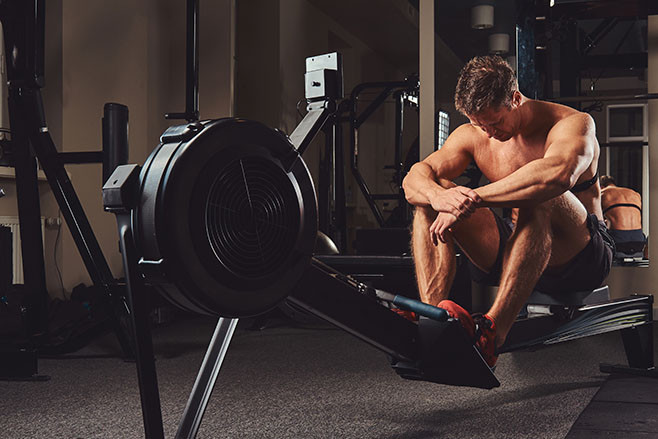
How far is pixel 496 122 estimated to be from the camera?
2.02m

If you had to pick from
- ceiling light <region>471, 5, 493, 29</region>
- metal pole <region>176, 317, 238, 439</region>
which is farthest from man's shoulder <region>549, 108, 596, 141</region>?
ceiling light <region>471, 5, 493, 29</region>

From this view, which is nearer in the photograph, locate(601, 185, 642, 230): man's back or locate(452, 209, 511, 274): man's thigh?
locate(452, 209, 511, 274): man's thigh

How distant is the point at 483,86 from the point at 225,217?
36.1 inches

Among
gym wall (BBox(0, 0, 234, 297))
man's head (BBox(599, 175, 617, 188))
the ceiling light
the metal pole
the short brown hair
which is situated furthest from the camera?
the ceiling light

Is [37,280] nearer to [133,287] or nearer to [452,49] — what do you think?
[133,287]

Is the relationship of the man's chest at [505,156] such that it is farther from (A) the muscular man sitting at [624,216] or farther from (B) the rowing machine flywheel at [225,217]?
(A) the muscular man sitting at [624,216]

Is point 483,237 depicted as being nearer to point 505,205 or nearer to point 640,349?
point 505,205

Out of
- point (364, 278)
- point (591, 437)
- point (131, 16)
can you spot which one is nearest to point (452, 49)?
point (364, 278)

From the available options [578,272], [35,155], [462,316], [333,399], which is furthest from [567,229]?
[35,155]

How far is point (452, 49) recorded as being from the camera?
448 cm

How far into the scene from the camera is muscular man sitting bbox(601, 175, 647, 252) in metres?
3.90

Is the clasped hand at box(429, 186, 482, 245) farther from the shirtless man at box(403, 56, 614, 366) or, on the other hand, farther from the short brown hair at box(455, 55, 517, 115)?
the short brown hair at box(455, 55, 517, 115)

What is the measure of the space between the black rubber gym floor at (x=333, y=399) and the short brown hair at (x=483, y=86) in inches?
33.0

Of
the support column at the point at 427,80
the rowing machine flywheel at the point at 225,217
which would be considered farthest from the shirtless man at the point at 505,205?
the support column at the point at 427,80
